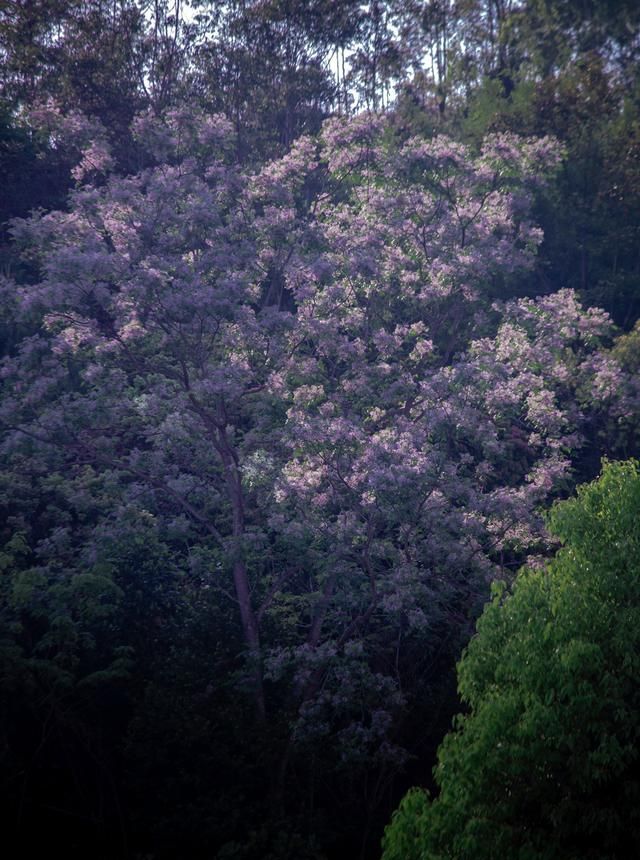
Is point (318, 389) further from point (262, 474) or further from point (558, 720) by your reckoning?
point (558, 720)

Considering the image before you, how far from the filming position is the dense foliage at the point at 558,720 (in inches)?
413

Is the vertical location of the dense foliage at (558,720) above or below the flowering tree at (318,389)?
below

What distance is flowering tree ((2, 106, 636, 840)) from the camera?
54.8ft

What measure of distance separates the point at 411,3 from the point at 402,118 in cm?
600

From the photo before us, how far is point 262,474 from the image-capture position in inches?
707

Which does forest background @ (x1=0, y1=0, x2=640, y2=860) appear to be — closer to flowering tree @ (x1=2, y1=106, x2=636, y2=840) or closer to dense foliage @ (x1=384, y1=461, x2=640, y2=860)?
flowering tree @ (x1=2, y1=106, x2=636, y2=840)

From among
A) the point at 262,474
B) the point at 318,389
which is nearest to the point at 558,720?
the point at 262,474

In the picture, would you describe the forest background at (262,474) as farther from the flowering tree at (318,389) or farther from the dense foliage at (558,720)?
the dense foliage at (558,720)

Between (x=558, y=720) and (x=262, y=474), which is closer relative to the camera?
(x=558, y=720)

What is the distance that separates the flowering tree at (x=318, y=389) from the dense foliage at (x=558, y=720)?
4.07 meters

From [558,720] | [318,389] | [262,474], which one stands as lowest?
[558,720]

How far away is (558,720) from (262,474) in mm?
8677

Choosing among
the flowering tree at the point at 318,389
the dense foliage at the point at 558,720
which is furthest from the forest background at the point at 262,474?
the dense foliage at the point at 558,720

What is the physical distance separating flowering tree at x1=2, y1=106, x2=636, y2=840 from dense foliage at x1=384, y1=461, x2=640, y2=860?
4067 mm
